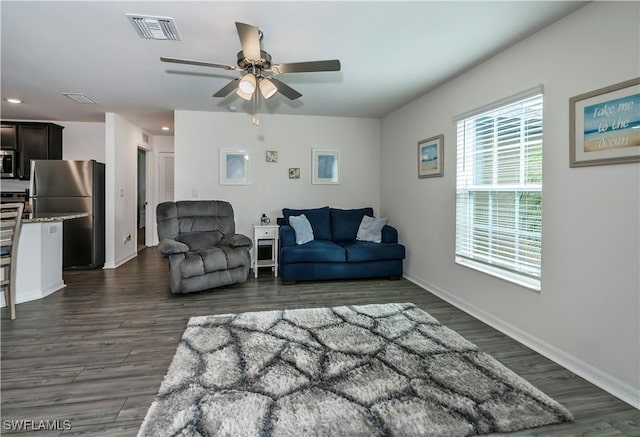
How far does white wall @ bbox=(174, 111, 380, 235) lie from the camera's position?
486 cm

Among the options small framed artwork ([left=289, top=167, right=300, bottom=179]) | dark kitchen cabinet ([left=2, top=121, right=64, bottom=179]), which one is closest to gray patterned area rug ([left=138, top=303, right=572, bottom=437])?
small framed artwork ([left=289, top=167, right=300, bottom=179])

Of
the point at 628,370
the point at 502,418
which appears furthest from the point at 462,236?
the point at 502,418

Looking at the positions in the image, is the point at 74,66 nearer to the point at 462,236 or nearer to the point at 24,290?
the point at 24,290

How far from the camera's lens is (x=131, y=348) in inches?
94.2

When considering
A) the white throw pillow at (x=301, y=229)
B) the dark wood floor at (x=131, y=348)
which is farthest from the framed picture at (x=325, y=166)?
the dark wood floor at (x=131, y=348)

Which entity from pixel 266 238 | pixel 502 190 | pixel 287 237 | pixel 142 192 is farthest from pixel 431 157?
pixel 142 192

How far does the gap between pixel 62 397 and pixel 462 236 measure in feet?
11.4

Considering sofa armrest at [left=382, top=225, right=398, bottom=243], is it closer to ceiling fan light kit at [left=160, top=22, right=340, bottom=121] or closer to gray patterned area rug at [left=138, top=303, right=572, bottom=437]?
gray patterned area rug at [left=138, top=303, right=572, bottom=437]

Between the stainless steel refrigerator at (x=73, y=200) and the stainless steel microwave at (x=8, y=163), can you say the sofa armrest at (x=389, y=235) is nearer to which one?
the stainless steel refrigerator at (x=73, y=200)

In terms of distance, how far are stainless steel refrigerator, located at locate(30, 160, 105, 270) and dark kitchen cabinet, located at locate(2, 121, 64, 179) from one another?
760 millimetres

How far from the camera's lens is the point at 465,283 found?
3270 mm

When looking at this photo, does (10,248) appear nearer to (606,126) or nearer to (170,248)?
(170,248)

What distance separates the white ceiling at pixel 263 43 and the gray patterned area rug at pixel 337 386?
7.76 ft

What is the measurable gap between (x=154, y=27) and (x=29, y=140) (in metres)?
4.56
